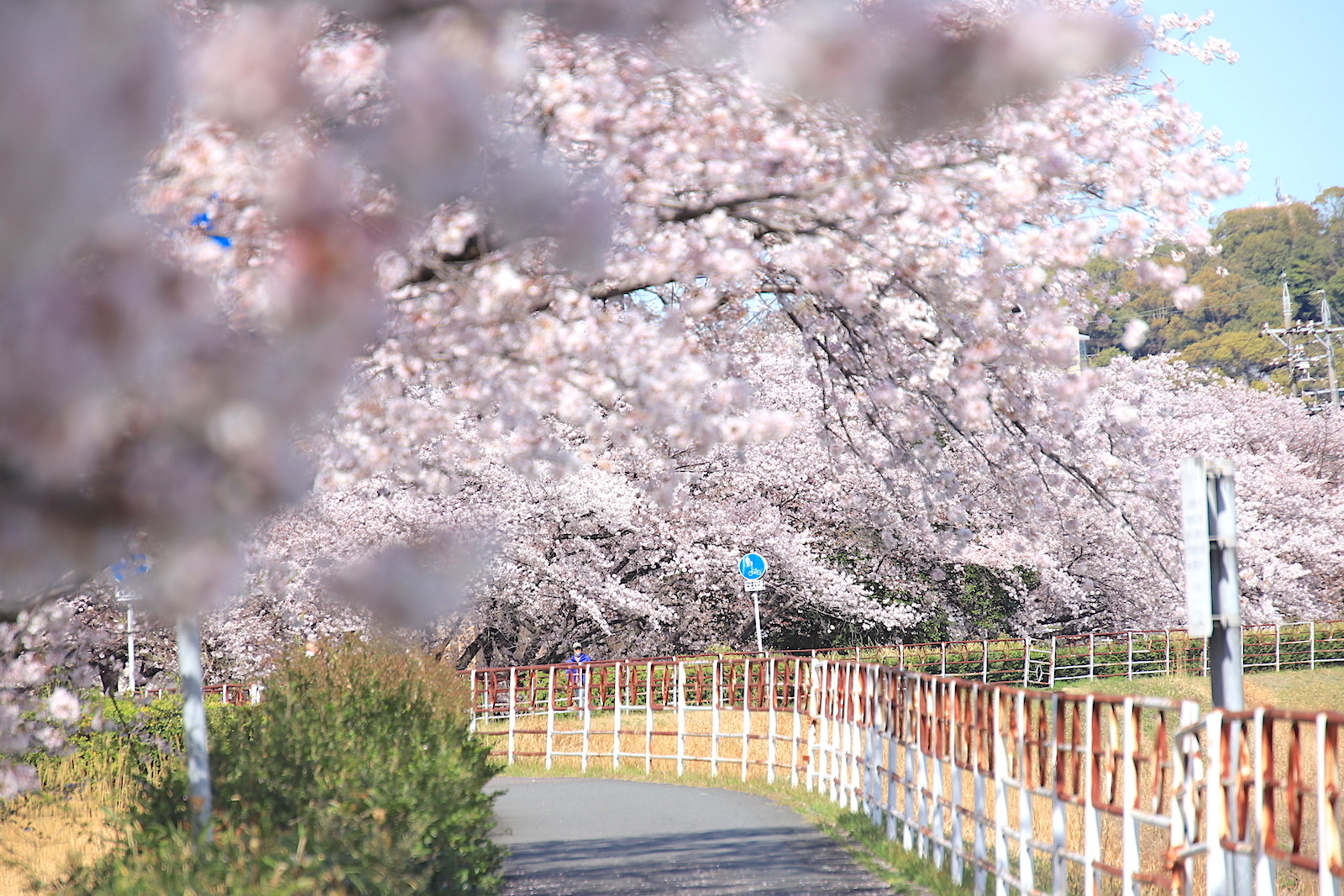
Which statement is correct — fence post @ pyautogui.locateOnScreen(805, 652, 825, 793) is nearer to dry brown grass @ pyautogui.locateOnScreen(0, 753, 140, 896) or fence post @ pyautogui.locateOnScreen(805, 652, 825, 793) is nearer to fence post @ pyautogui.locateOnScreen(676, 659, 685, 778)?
fence post @ pyautogui.locateOnScreen(676, 659, 685, 778)

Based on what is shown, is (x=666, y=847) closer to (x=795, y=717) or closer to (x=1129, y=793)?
(x=795, y=717)

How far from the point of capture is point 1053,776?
744cm

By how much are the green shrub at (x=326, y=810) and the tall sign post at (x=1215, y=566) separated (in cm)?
380

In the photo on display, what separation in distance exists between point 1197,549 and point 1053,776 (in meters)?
1.66

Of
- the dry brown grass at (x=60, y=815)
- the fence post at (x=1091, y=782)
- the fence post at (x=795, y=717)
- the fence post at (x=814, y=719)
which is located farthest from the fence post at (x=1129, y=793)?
the fence post at (x=795, y=717)

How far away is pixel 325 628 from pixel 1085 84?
58.8 ft

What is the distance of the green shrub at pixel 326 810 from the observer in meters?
4.76

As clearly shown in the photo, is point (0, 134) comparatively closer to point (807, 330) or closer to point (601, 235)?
point (601, 235)

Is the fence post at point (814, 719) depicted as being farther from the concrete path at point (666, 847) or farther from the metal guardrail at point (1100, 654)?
the metal guardrail at point (1100, 654)

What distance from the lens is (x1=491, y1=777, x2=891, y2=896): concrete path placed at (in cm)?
935

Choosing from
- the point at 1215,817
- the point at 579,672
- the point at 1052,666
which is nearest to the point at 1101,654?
the point at 1052,666

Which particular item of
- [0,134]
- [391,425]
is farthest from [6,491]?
[391,425]

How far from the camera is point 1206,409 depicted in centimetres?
4269

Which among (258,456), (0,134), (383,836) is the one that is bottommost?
(383,836)
